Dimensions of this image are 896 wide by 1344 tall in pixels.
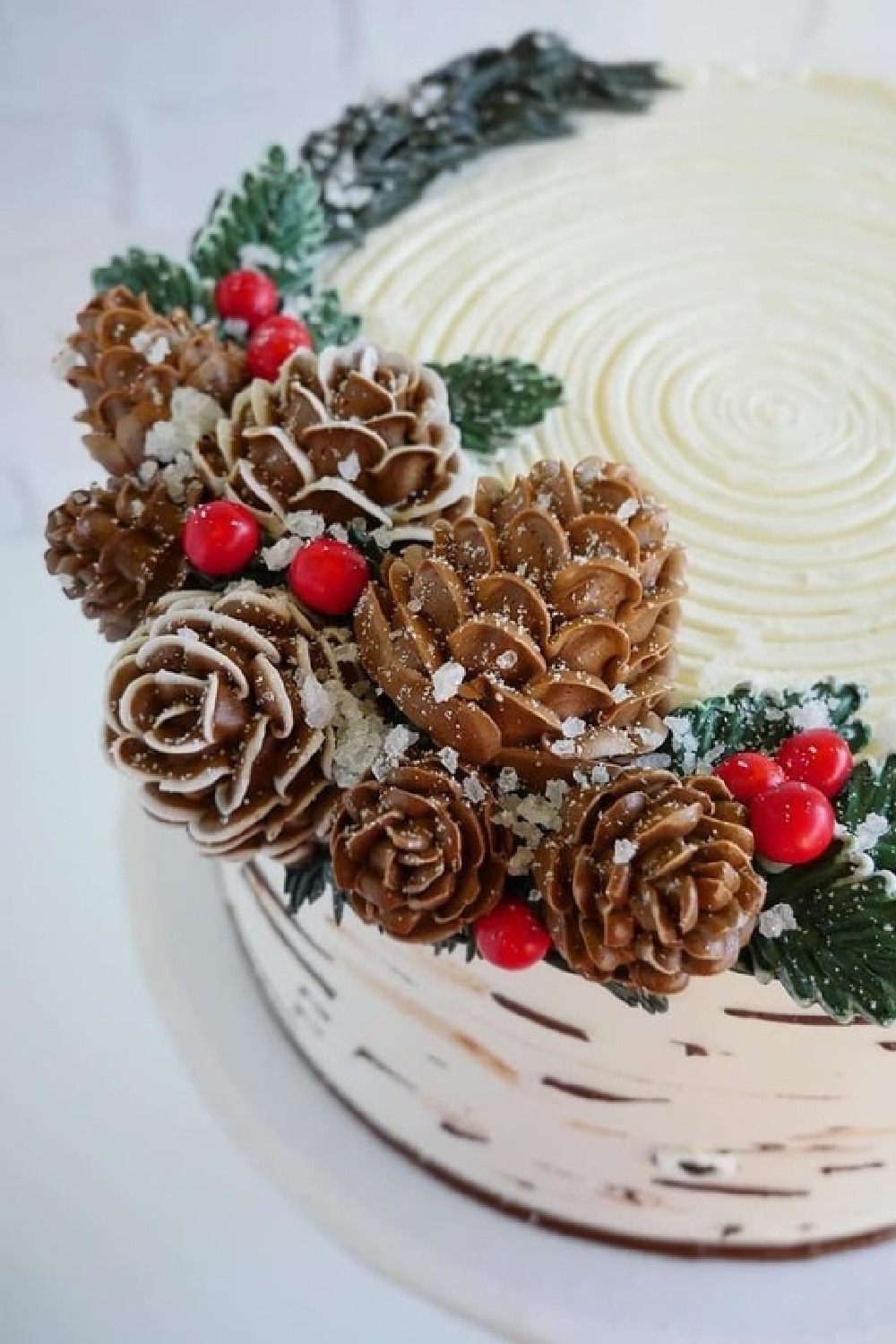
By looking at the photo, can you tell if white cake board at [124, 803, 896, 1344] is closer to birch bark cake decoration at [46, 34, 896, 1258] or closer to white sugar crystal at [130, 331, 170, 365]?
birch bark cake decoration at [46, 34, 896, 1258]

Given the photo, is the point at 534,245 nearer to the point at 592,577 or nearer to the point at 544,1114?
the point at 592,577

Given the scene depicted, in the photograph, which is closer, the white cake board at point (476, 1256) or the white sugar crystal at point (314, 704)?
the white sugar crystal at point (314, 704)

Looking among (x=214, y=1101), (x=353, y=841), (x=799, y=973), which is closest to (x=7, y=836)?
(x=214, y=1101)

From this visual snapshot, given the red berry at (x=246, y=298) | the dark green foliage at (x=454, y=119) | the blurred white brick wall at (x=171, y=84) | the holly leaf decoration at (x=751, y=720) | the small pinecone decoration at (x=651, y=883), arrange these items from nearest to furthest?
the small pinecone decoration at (x=651, y=883), the holly leaf decoration at (x=751, y=720), the red berry at (x=246, y=298), the dark green foliage at (x=454, y=119), the blurred white brick wall at (x=171, y=84)

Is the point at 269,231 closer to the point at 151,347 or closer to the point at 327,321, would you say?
the point at 327,321

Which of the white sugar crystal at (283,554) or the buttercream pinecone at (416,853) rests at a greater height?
the white sugar crystal at (283,554)

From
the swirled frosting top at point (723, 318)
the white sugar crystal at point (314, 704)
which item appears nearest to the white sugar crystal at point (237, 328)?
the swirled frosting top at point (723, 318)

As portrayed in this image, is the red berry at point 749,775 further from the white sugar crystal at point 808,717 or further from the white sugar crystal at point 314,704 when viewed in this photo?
the white sugar crystal at point 314,704
